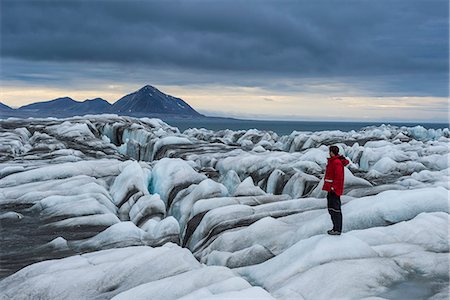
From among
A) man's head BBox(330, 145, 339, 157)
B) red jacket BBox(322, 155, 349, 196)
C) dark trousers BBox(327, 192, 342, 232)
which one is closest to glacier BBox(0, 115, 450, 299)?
dark trousers BBox(327, 192, 342, 232)

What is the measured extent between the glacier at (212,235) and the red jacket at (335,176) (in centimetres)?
154

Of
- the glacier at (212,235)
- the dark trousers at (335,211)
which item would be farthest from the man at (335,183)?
the glacier at (212,235)

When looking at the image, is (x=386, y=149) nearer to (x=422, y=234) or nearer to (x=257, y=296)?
(x=422, y=234)

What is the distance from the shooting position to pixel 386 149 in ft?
167

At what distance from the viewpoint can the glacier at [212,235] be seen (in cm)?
1145

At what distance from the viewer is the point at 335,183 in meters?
13.9

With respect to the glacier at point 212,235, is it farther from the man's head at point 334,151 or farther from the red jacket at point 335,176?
the man's head at point 334,151

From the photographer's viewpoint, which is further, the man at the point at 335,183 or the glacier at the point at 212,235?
the man at the point at 335,183

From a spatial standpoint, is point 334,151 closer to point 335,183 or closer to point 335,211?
point 335,183

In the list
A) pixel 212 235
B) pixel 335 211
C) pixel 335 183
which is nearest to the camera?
pixel 335 183

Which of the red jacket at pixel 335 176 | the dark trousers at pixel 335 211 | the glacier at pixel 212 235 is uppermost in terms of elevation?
the red jacket at pixel 335 176

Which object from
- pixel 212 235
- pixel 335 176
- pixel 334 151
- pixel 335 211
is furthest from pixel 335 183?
pixel 212 235

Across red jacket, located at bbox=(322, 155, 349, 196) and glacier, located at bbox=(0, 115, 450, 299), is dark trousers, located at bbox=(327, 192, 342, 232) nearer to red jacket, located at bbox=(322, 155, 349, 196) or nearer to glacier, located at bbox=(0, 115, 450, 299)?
red jacket, located at bbox=(322, 155, 349, 196)

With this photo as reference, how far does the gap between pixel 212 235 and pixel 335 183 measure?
8.06 metres
